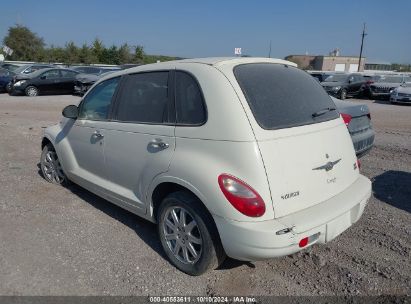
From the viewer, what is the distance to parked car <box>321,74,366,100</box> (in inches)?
774

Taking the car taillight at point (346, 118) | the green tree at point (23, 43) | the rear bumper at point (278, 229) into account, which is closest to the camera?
the rear bumper at point (278, 229)

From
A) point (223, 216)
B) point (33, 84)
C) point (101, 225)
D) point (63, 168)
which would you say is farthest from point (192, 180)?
point (33, 84)

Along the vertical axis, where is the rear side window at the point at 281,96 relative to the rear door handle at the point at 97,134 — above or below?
above

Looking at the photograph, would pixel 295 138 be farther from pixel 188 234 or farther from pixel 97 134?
pixel 97 134

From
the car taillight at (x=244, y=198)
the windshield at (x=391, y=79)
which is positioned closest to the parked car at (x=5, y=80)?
the car taillight at (x=244, y=198)

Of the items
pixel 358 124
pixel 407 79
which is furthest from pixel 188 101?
pixel 407 79

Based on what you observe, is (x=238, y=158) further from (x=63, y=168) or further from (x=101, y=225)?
(x=63, y=168)

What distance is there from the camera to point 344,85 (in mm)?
20078

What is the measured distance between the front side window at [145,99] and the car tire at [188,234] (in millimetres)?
762

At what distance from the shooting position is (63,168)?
4.92m

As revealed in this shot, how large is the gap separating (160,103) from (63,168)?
2.23 m

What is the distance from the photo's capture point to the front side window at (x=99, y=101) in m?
4.05

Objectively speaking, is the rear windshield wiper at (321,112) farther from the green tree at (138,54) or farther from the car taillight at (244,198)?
Answer: the green tree at (138,54)

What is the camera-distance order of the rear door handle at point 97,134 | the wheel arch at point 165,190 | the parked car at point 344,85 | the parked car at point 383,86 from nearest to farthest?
the wheel arch at point 165,190 < the rear door handle at point 97,134 < the parked car at point 344,85 < the parked car at point 383,86
